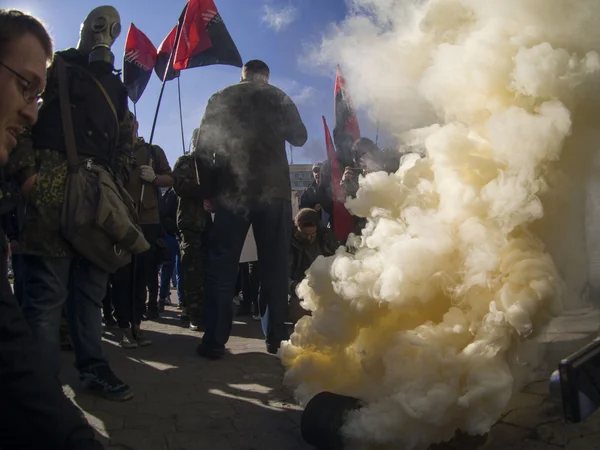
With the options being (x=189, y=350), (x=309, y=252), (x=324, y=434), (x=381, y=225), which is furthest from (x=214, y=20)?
(x=324, y=434)

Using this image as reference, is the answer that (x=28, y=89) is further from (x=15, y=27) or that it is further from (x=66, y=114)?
(x=66, y=114)

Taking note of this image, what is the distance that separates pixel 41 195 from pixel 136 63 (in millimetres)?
A: 5583

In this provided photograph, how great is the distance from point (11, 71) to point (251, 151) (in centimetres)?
280

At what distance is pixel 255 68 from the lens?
4266 millimetres

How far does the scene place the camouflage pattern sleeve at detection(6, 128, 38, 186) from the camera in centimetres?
275

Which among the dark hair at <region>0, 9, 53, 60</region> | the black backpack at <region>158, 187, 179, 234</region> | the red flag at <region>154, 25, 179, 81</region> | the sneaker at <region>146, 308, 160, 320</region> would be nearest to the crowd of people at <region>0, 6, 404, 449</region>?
the dark hair at <region>0, 9, 53, 60</region>

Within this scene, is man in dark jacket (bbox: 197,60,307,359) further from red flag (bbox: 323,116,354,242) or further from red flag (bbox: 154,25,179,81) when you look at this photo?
red flag (bbox: 154,25,179,81)

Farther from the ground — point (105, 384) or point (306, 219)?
point (306, 219)

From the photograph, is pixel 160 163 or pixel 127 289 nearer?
pixel 127 289

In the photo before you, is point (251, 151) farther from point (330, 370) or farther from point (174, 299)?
point (174, 299)

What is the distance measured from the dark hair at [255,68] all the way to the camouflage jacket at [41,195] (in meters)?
1.87

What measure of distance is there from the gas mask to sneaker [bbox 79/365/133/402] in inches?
70.7

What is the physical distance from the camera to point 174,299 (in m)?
9.97

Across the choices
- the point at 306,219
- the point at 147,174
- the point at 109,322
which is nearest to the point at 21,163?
the point at 147,174
